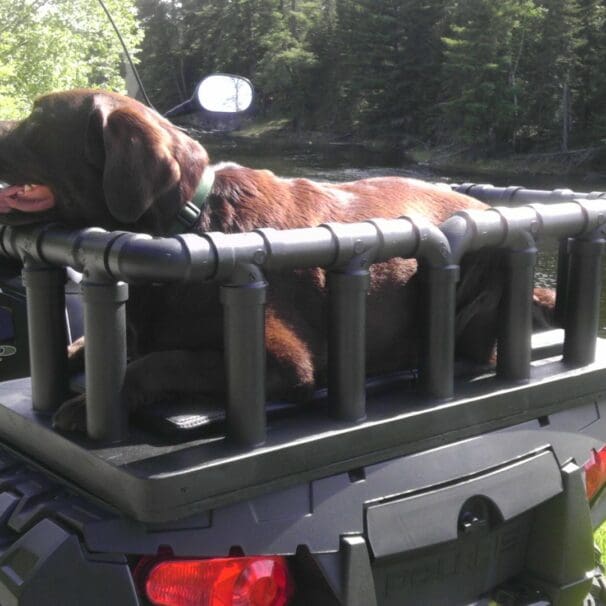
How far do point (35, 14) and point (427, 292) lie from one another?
904 inches

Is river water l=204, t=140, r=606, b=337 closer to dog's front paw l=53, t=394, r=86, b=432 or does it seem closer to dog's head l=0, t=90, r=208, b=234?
dog's head l=0, t=90, r=208, b=234

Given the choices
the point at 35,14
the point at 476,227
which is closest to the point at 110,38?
the point at 35,14

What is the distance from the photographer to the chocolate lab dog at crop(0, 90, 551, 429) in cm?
235

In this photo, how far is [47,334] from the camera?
2.08 meters

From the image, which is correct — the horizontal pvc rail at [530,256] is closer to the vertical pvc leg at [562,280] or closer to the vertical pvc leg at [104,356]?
the vertical pvc leg at [562,280]

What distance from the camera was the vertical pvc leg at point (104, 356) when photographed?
1.80 meters

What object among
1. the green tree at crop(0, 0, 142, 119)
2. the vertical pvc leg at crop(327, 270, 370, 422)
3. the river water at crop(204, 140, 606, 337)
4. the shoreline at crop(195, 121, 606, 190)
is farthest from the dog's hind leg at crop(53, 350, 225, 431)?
the shoreline at crop(195, 121, 606, 190)

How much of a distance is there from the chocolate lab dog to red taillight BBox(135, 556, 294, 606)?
50cm

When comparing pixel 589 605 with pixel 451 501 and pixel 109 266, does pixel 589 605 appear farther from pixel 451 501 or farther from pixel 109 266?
pixel 109 266

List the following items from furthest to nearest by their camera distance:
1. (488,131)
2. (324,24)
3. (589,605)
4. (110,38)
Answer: (324,24), (488,131), (110,38), (589,605)

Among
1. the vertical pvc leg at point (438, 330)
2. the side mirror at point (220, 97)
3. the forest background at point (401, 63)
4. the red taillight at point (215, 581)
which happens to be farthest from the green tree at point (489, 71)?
the red taillight at point (215, 581)

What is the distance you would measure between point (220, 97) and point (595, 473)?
216cm

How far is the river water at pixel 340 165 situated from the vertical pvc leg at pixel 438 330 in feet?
75.3

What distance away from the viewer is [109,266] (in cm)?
175
